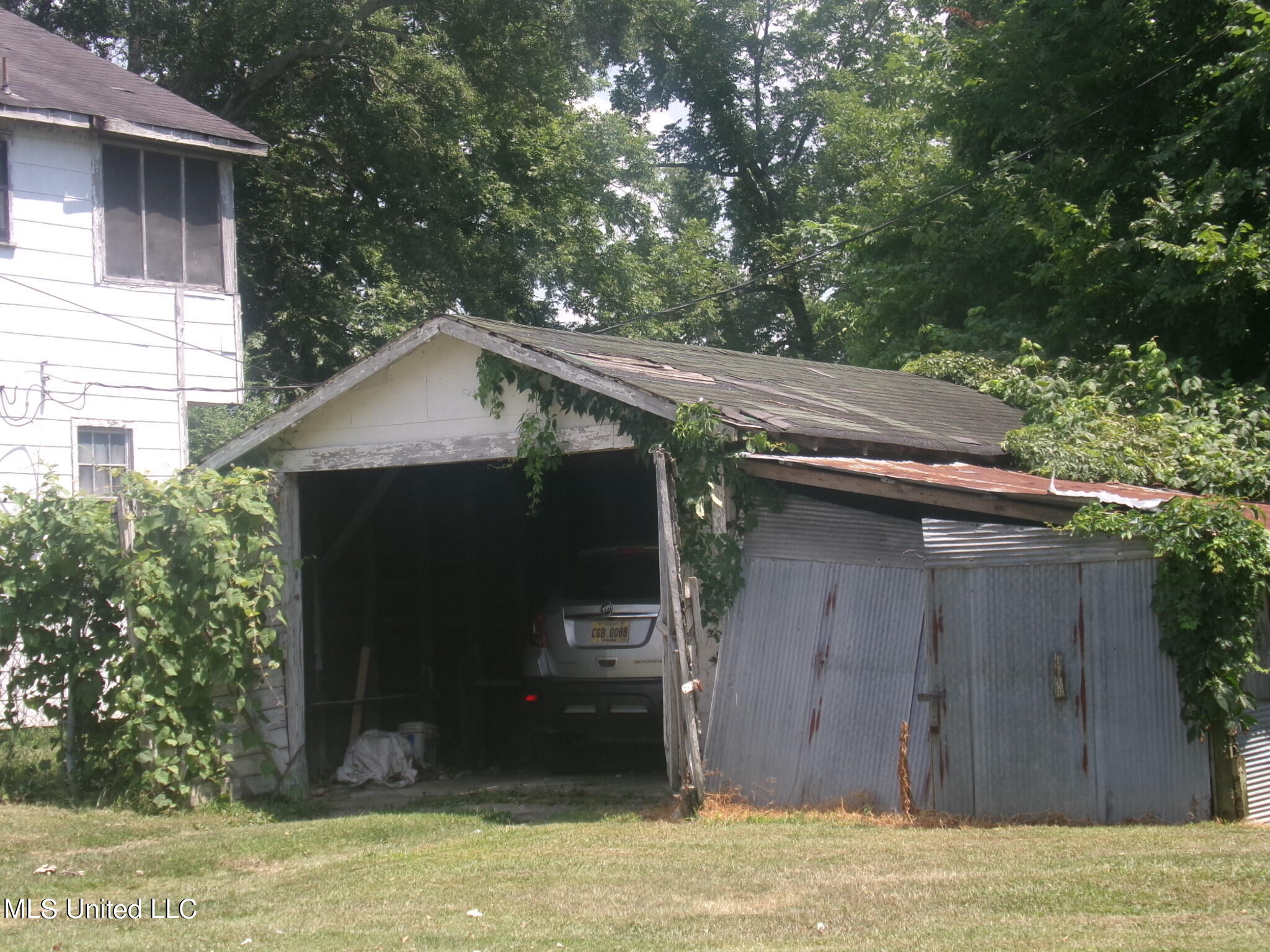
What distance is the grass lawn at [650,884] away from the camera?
5105 millimetres

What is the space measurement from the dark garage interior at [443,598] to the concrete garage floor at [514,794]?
0.82 meters

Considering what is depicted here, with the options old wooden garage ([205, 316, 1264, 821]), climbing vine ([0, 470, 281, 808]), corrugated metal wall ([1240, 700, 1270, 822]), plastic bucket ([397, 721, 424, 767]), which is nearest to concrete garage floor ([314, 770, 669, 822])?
plastic bucket ([397, 721, 424, 767])

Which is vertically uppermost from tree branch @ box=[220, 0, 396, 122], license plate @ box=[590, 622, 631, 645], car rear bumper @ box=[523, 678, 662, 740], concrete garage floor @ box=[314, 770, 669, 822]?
tree branch @ box=[220, 0, 396, 122]

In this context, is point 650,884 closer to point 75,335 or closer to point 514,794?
point 514,794

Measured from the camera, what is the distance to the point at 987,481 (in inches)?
340

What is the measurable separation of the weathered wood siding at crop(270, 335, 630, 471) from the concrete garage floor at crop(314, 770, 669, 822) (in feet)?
8.42

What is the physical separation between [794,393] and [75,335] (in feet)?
27.1

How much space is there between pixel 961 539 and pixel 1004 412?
20.0 feet

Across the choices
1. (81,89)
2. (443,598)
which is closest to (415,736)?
(443,598)

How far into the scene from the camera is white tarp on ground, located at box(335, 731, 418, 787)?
36.3ft

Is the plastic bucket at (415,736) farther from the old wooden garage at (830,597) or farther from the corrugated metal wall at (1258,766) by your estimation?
the corrugated metal wall at (1258,766)

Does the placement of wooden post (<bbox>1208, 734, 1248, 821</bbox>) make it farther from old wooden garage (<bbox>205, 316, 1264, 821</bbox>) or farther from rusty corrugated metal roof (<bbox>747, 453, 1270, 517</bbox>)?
rusty corrugated metal roof (<bbox>747, 453, 1270, 517</bbox>)

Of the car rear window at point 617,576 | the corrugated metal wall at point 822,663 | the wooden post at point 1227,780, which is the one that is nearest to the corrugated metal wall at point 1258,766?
the wooden post at point 1227,780

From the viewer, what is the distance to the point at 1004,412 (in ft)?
44.6
